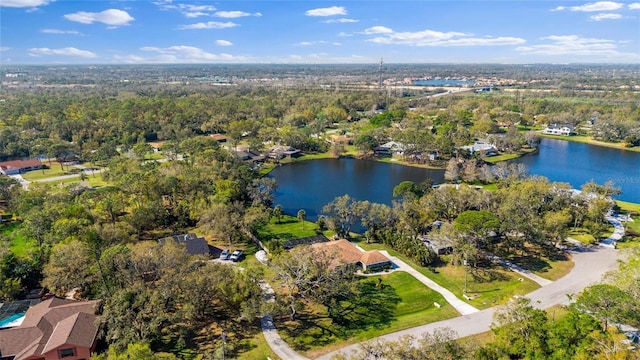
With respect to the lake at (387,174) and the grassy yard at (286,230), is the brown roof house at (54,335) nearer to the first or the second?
the grassy yard at (286,230)

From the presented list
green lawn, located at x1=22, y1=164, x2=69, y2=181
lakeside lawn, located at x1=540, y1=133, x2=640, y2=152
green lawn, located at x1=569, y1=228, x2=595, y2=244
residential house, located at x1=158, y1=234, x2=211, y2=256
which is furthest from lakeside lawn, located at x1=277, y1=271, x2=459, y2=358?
lakeside lawn, located at x1=540, y1=133, x2=640, y2=152

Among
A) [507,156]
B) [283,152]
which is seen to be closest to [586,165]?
[507,156]

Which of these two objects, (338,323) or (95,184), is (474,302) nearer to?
(338,323)

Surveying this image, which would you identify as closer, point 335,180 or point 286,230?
point 286,230

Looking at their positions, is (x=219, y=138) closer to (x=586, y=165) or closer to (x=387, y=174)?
(x=387, y=174)

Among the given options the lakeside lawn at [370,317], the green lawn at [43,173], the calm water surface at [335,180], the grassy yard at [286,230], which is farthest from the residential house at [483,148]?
the green lawn at [43,173]

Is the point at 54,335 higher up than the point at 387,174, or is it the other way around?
the point at 54,335

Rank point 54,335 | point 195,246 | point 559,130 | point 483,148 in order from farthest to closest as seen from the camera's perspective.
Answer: point 559,130 → point 483,148 → point 195,246 → point 54,335
